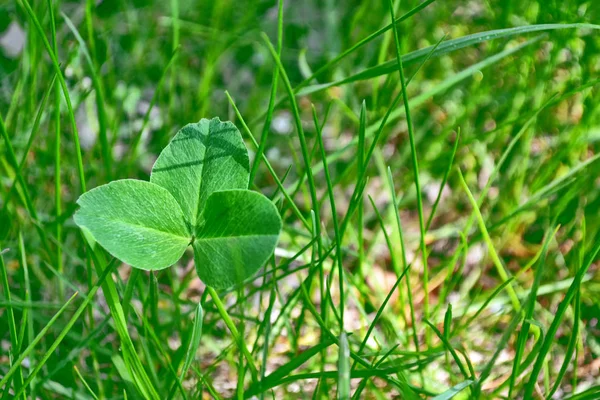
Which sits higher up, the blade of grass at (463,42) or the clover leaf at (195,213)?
the blade of grass at (463,42)

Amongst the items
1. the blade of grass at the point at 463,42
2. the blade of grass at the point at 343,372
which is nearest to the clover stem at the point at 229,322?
the blade of grass at the point at 343,372

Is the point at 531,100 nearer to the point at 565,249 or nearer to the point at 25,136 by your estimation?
the point at 565,249

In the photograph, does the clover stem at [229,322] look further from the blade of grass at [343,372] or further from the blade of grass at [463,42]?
the blade of grass at [463,42]

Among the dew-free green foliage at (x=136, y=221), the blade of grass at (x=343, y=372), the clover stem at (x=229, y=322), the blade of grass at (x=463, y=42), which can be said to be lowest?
the blade of grass at (x=343, y=372)

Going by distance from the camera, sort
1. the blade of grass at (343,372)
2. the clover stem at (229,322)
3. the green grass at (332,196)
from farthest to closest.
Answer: the green grass at (332,196)
the clover stem at (229,322)
the blade of grass at (343,372)

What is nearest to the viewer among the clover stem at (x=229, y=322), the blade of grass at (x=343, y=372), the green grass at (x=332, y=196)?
the blade of grass at (x=343, y=372)

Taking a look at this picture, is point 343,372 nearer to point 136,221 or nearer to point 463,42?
point 136,221

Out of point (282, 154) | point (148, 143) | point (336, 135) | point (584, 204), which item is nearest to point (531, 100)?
point (584, 204)

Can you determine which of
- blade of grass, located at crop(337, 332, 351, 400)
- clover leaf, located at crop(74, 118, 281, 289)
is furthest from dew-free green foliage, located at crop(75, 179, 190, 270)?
blade of grass, located at crop(337, 332, 351, 400)
